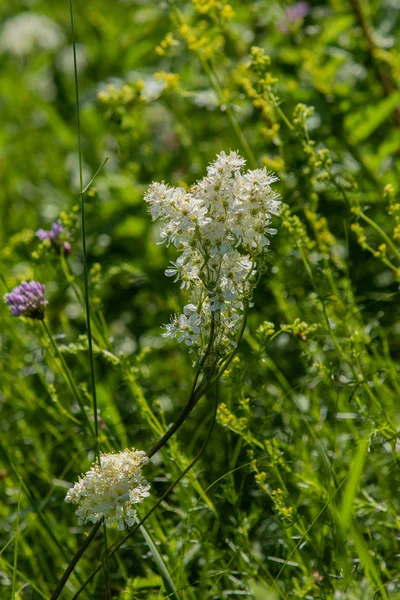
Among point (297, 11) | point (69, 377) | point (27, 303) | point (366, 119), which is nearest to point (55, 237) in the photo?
point (27, 303)

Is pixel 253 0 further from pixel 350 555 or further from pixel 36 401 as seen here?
pixel 350 555

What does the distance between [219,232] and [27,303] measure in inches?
23.0

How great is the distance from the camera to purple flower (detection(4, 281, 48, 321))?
5.08 ft

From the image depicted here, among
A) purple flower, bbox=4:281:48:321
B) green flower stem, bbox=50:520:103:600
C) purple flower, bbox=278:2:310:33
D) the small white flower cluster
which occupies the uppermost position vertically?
purple flower, bbox=278:2:310:33

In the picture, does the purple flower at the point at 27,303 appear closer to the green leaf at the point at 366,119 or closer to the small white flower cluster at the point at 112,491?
the small white flower cluster at the point at 112,491

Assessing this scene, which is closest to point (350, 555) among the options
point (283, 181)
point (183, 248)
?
point (183, 248)

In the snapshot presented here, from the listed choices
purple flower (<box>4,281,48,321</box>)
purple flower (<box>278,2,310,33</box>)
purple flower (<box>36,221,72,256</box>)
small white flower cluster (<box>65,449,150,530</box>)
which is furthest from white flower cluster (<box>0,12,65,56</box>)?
small white flower cluster (<box>65,449,150,530</box>)

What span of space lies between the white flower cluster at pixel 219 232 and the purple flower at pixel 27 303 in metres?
0.47

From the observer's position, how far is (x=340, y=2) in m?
2.87

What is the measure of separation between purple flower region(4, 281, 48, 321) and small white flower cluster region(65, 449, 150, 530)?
51 cm

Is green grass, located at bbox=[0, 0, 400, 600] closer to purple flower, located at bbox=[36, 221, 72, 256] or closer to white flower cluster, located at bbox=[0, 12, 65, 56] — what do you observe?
purple flower, located at bbox=[36, 221, 72, 256]

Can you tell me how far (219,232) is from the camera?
1.11m

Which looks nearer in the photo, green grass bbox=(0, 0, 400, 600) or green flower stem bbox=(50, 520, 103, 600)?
green flower stem bbox=(50, 520, 103, 600)

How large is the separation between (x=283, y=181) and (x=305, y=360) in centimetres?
56
